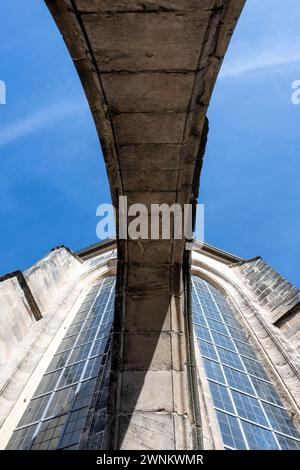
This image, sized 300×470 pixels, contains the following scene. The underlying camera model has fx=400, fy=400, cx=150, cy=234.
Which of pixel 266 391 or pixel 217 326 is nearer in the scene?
pixel 266 391

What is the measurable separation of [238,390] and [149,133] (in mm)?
6063

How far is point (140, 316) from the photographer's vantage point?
499 cm

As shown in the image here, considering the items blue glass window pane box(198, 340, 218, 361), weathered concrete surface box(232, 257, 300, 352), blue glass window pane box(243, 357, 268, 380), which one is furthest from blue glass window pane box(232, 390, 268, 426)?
weathered concrete surface box(232, 257, 300, 352)

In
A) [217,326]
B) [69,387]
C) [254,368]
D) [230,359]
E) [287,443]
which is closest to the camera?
[287,443]

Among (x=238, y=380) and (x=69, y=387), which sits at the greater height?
(x=238, y=380)

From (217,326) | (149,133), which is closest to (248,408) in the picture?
(217,326)

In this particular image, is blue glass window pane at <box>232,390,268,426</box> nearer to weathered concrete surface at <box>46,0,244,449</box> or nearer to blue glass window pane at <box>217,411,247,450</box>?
blue glass window pane at <box>217,411,247,450</box>

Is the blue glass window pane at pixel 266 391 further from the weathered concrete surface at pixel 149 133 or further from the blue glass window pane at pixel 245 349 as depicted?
the weathered concrete surface at pixel 149 133

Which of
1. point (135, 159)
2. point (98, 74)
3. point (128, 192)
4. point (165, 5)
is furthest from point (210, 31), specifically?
point (128, 192)

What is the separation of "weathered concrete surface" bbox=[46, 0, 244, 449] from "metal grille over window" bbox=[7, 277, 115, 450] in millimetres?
2175

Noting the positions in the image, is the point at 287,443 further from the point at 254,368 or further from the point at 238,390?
the point at 254,368

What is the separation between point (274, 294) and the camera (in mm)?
12805
